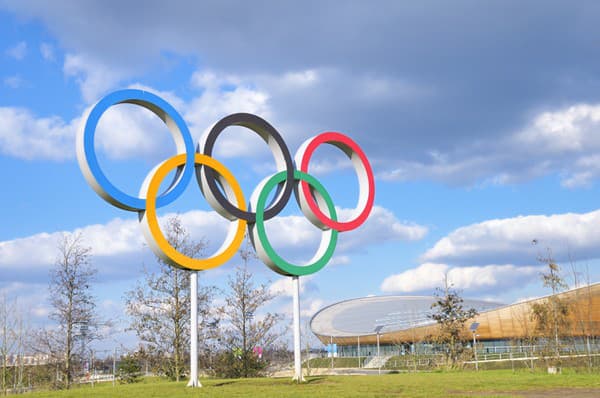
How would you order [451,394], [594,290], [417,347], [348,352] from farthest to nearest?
[348,352], [594,290], [417,347], [451,394]

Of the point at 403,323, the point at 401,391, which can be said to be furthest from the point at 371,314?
the point at 401,391

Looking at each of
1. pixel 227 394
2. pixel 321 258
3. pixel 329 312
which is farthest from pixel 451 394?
pixel 329 312

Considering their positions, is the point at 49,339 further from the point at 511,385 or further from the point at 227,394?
the point at 511,385

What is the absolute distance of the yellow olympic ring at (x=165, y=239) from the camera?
16.8 m

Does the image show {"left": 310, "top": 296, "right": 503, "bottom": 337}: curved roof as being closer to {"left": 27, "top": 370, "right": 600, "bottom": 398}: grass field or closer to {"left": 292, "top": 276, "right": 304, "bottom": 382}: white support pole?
{"left": 292, "top": 276, "right": 304, "bottom": 382}: white support pole

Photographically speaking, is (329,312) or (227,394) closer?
(227,394)

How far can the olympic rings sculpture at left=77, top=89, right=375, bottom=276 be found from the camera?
645 inches

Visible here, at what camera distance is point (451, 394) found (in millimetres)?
14477

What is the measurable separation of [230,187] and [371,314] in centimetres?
5340

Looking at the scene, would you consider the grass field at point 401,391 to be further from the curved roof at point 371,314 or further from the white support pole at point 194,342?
the curved roof at point 371,314

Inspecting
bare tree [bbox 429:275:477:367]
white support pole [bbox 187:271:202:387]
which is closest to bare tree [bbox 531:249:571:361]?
bare tree [bbox 429:275:477:367]

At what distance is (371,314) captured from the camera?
228ft

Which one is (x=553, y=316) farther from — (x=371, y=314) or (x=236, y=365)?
(x=371, y=314)

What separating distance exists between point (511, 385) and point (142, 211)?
11242mm
